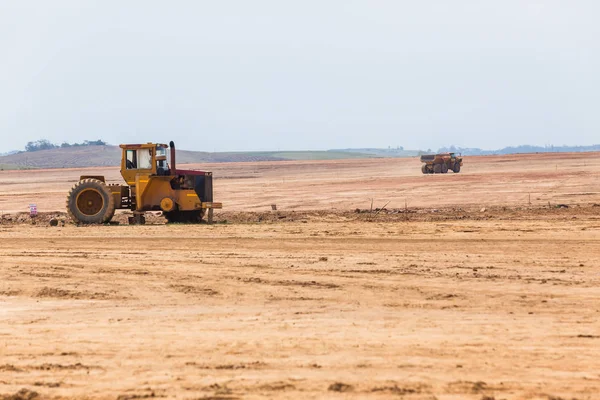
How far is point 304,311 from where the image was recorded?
35.5 feet

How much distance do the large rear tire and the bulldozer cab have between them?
784mm

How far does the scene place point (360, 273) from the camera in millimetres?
13961

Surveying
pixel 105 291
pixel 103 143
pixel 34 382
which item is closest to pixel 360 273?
pixel 105 291

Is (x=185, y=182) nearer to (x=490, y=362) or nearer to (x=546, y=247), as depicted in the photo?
(x=546, y=247)

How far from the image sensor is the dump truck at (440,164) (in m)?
56.6

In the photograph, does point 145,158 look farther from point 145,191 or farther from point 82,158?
point 82,158

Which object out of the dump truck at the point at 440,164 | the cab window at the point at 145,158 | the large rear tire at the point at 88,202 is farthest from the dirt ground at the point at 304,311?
the dump truck at the point at 440,164

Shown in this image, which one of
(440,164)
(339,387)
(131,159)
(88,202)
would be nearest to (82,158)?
(440,164)

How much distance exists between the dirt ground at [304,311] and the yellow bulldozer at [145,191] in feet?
2.67

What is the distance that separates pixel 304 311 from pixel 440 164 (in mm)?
46979

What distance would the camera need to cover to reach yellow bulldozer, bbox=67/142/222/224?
23094 millimetres

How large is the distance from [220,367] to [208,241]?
11227mm

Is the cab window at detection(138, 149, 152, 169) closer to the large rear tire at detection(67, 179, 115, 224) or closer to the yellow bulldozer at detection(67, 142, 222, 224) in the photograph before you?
the yellow bulldozer at detection(67, 142, 222, 224)

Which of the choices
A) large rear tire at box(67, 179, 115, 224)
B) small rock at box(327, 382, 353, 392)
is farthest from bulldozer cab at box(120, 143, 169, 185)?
small rock at box(327, 382, 353, 392)
